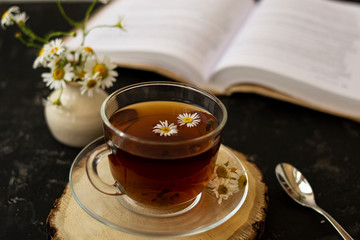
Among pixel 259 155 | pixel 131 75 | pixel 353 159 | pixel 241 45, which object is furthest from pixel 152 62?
pixel 353 159

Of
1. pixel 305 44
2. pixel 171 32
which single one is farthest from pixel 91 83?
pixel 305 44

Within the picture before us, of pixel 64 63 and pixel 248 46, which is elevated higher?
pixel 64 63

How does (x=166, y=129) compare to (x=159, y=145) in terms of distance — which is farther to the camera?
(x=166, y=129)

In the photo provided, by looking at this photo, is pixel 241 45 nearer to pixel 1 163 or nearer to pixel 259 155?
pixel 259 155

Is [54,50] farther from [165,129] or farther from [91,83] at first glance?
[165,129]

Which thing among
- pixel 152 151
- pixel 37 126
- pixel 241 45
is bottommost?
pixel 37 126

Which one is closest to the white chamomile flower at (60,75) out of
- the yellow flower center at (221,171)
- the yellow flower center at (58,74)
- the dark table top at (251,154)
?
the yellow flower center at (58,74)

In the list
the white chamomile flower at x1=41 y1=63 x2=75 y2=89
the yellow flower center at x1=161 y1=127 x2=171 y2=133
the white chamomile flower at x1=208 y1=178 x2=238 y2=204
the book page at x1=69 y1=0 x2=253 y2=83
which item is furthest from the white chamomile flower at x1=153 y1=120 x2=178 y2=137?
the book page at x1=69 y1=0 x2=253 y2=83
